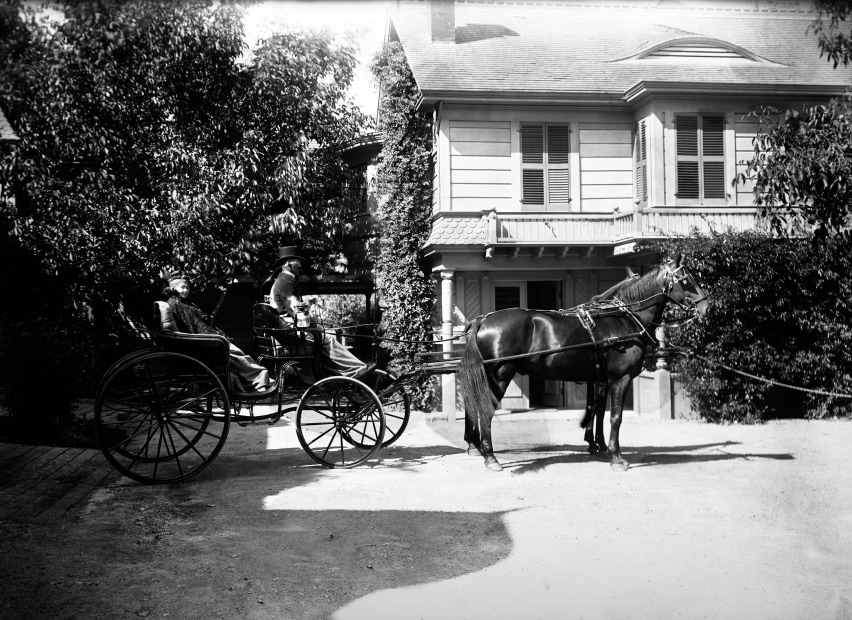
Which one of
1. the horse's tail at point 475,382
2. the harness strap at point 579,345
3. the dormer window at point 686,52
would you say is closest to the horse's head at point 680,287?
the harness strap at point 579,345

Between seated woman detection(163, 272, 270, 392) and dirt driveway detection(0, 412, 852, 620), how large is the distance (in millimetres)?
1053

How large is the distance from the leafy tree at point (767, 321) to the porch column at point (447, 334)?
4283 millimetres

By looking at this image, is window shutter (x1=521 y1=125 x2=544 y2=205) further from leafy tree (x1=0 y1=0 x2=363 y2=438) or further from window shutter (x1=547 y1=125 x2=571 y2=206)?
leafy tree (x1=0 y1=0 x2=363 y2=438)

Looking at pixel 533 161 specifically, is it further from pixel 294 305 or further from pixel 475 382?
pixel 294 305

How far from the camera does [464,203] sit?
15.1 meters

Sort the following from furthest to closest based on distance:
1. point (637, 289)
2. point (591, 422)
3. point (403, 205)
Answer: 1. point (403, 205)
2. point (591, 422)
3. point (637, 289)

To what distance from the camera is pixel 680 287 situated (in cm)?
899

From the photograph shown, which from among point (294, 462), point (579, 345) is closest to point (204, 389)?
point (294, 462)

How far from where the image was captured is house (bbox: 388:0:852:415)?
1426 centimetres

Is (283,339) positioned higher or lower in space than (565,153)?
lower

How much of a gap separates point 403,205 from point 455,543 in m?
10.8

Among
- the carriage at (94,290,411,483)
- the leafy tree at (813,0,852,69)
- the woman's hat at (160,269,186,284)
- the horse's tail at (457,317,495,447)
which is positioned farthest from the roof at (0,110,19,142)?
the horse's tail at (457,317,495,447)

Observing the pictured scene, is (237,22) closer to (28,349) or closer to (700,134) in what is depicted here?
(28,349)

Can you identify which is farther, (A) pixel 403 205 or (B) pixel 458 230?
(A) pixel 403 205
